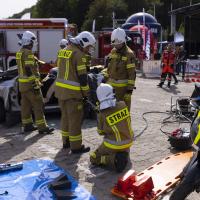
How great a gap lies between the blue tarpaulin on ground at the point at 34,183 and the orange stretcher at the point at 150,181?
0.38 meters

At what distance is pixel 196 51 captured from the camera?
13367 millimetres

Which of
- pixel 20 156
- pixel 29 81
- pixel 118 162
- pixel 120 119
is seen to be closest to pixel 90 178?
pixel 118 162

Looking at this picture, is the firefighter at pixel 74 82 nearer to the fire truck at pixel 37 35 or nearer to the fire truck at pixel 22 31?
the fire truck at pixel 37 35

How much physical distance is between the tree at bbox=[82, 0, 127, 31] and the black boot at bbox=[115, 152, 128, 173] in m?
51.9

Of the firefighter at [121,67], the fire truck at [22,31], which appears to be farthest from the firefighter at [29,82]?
the fire truck at [22,31]

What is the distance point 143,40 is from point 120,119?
19330mm

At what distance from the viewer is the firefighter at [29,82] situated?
7473 millimetres

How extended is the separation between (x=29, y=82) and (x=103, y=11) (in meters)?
52.6

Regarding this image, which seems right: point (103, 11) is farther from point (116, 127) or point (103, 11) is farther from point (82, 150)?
point (116, 127)

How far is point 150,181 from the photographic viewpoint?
4570mm

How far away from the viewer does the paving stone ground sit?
5.25 metres

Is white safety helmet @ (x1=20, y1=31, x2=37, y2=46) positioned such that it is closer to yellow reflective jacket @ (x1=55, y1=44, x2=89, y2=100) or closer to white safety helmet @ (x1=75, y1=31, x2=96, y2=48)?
yellow reflective jacket @ (x1=55, y1=44, x2=89, y2=100)

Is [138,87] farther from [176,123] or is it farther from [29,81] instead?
[29,81]

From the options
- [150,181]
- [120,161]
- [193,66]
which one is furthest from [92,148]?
[193,66]
